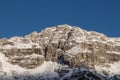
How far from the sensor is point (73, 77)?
11806cm

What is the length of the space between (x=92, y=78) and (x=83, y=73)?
12.8ft

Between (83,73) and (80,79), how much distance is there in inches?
218

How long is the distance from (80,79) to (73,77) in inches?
94.5

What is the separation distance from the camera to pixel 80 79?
116m

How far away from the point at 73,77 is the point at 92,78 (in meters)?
4.98

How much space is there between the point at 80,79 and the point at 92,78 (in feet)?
12.8

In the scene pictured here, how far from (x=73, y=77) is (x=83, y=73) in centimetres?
467

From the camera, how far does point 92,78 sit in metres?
119

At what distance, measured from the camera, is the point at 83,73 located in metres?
122
